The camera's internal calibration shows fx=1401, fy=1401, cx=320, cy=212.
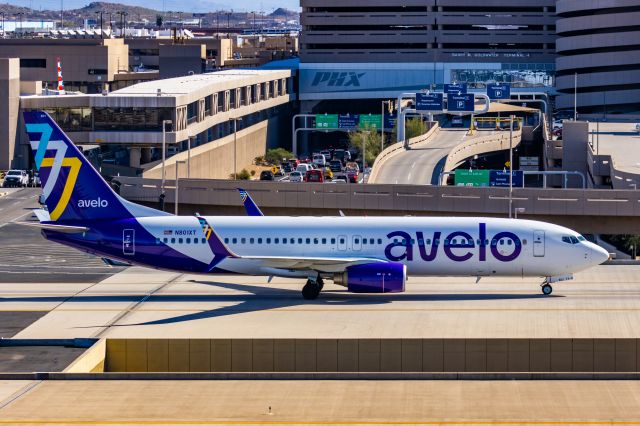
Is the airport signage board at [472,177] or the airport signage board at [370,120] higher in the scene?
the airport signage board at [370,120]

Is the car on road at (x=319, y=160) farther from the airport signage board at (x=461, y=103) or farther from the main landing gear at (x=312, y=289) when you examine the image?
the main landing gear at (x=312, y=289)

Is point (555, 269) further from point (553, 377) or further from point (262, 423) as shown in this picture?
point (262, 423)

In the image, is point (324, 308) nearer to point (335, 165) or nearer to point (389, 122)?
point (335, 165)

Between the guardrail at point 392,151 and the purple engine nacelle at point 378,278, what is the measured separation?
47.2 m

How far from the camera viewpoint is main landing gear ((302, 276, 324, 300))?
6197 cm

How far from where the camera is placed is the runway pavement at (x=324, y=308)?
180 ft

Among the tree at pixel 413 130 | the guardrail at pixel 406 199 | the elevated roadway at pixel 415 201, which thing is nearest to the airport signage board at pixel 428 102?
the tree at pixel 413 130

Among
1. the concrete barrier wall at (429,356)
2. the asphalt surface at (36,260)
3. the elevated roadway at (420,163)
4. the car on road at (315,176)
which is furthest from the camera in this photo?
the car on road at (315,176)

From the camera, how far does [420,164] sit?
128375 millimetres

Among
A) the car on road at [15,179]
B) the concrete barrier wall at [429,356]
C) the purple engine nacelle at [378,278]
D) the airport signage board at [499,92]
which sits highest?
the airport signage board at [499,92]

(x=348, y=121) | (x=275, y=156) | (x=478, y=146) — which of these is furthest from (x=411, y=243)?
A: (x=348, y=121)

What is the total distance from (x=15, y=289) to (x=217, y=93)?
79911 mm

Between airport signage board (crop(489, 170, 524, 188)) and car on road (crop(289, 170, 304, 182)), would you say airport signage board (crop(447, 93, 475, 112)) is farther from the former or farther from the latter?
airport signage board (crop(489, 170, 524, 188))

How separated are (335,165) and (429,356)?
96592mm
